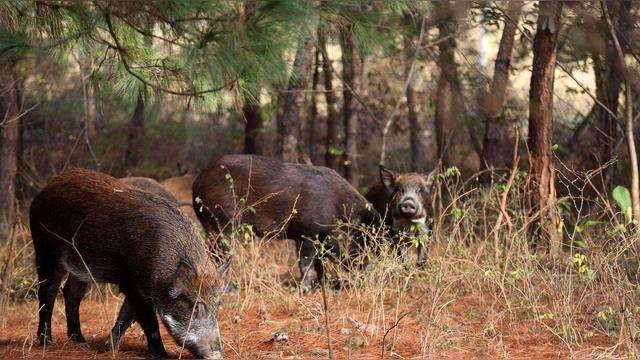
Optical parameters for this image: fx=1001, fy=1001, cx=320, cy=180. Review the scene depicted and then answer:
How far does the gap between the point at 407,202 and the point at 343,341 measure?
8.51 feet

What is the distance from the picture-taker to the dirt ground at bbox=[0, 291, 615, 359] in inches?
264

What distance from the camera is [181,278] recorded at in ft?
21.1

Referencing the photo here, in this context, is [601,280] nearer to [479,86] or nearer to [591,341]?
[591,341]

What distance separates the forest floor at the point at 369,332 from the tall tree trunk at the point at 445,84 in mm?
5227

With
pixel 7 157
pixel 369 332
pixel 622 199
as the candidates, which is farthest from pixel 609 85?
pixel 7 157

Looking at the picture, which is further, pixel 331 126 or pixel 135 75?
pixel 331 126

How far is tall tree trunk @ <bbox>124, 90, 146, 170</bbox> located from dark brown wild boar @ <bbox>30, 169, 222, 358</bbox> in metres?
9.30

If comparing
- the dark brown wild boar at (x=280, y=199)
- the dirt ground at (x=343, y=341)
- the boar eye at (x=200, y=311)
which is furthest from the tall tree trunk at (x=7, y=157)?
the boar eye at (x=200, y=311)

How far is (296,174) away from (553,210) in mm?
2819

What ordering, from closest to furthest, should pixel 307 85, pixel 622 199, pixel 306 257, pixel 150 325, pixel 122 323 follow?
pixel 150 325
pixel 122 323
pixel 622 199
pixel 306 257
pixel 307 85

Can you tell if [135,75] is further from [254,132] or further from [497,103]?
[254,132]

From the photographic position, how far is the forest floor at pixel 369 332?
6.70 metres

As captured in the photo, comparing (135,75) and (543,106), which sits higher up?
(135,75)

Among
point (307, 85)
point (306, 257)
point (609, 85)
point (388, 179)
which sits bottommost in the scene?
point (306, 257)
